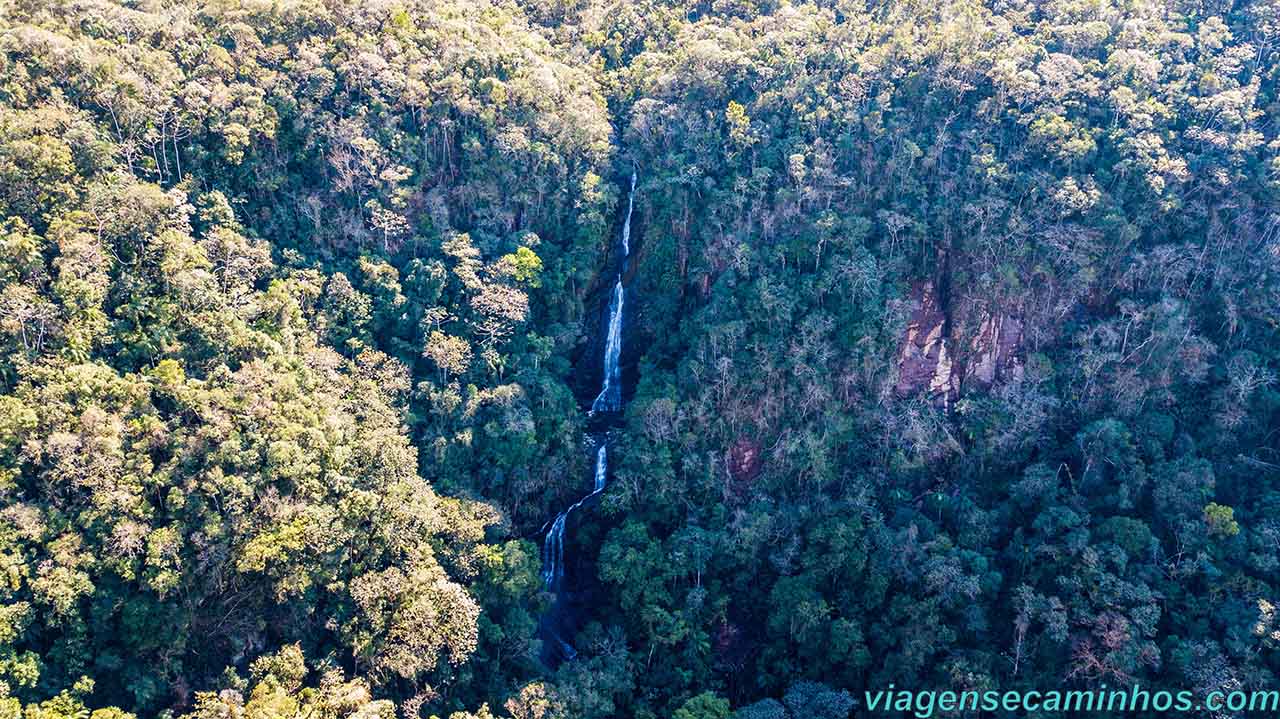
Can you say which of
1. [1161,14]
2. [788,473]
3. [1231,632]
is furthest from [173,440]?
[1161,14]

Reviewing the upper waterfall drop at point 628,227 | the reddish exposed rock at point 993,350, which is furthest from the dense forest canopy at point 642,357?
the upper waterfall drop at point 628,227

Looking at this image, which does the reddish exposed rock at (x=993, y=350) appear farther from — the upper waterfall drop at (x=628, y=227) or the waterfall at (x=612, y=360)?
the upper waterfall drop at (x=628, y=227)

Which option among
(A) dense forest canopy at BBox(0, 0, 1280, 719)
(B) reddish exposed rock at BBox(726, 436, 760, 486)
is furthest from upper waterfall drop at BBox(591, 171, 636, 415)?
(B) reddish exposed rock at BBox(726, 436, 760, 486)

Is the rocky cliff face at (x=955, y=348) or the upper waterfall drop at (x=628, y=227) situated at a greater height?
the upper waterfall drop at (x=628, y=227)

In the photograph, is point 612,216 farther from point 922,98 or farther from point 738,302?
point 922,98

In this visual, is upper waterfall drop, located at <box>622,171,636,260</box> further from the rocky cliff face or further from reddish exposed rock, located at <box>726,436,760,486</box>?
the rocky cliff face

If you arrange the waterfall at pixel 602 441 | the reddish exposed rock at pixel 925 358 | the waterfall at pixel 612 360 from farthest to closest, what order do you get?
the waterfall at pixel 612 360
the reddish exposed rock at pixel 925 358
the waterfall at pixel 602 441

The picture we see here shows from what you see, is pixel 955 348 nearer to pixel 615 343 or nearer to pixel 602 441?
pixel 615 343
